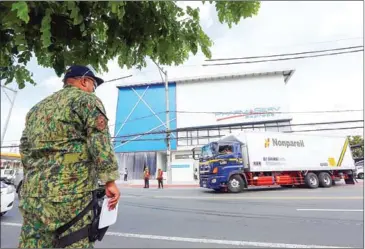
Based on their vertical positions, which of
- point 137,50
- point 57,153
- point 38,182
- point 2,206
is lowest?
point 2,206

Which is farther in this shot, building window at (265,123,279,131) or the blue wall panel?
building window at (265,123,279,131)

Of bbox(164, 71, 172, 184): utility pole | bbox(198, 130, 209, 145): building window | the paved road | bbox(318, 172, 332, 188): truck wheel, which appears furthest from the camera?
bbox(164, 71, 172, 184): utility pole

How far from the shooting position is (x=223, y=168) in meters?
12.9

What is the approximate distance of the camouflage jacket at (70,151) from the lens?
161 centimetres

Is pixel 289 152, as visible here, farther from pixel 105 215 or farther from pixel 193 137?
pixel 105 215

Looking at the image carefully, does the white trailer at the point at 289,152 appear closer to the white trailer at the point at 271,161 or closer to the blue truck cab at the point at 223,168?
the white trailer at the point at 271,161

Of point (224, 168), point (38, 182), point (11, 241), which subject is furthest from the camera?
point (224, 168)

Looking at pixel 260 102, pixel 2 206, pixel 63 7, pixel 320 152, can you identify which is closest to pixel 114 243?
pixel 63 7

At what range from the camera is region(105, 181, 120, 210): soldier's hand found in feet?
5.36

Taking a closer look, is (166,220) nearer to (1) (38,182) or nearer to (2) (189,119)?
(1) (38,182)

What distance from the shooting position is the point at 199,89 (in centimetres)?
1870

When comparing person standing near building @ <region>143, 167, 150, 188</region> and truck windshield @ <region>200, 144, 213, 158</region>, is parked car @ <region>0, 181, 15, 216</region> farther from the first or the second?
person standing near building @ <region>143, 167, 150, 188</region>

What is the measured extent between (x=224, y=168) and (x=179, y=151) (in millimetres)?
5445

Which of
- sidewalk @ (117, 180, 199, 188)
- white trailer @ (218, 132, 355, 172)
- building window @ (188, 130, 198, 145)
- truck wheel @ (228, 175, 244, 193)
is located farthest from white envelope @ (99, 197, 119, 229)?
sidewalk @ (117, 180, 199, 188)
